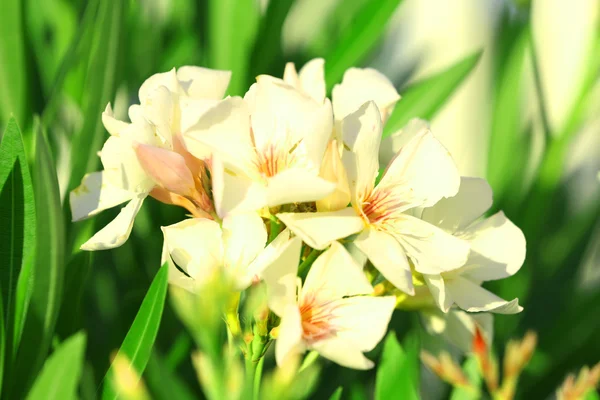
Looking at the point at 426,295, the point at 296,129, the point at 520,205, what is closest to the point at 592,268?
the point at 520,205

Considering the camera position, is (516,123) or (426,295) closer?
(426,295)

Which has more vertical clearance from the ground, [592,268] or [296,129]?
[296,129]

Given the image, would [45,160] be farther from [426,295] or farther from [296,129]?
[426,295]

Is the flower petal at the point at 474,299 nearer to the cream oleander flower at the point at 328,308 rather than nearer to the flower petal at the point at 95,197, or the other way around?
the cream oleander flower at the point at 328,308

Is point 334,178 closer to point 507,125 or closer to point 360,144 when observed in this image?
point 360,144

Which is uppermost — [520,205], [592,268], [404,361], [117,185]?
[117,185]

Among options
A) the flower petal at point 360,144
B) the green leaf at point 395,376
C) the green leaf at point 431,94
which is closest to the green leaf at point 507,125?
the green leaf at point 431,94

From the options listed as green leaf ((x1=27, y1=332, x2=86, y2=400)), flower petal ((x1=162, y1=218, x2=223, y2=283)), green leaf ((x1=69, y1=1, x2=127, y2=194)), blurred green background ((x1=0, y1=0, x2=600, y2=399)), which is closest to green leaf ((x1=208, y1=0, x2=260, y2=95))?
blurred green background ((x1=0, y1=0, x2=600, y2=399))
